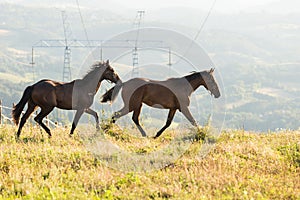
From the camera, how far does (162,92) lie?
14.1m

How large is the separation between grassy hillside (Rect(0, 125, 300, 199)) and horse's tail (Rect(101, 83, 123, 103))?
2.19m

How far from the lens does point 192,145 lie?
37.4 feet

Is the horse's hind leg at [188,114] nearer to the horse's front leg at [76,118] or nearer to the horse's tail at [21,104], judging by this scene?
the horse's front leg at [76,118]

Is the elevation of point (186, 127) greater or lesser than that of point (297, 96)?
greater

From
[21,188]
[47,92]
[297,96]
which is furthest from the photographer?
[297,96]

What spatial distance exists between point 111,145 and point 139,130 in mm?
2971

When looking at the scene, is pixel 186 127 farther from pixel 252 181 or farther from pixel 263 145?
pixel 252 181

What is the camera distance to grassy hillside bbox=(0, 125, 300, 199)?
25.3 ft

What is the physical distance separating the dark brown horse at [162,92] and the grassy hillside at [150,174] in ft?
6.88

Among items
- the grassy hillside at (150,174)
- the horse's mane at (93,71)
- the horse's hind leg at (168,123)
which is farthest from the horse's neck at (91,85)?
the horse's hind leg at (168,123)

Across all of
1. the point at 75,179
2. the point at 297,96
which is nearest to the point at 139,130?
the point at 75,179

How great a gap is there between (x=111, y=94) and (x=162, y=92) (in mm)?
1495

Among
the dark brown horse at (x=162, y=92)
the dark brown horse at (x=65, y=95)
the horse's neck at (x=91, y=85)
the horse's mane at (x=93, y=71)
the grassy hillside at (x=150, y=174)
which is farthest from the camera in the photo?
the dark brown horse at (x=162, y=92)

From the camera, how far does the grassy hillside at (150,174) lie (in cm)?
772
